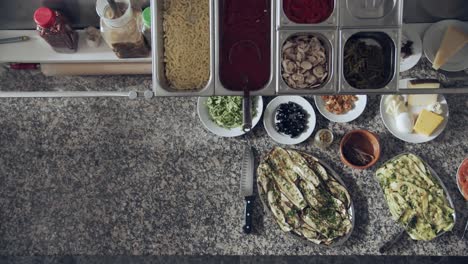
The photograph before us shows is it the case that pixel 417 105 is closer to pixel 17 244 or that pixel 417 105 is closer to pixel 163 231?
pixel 163 231

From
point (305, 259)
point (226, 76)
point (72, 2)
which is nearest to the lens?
point (226, 76)

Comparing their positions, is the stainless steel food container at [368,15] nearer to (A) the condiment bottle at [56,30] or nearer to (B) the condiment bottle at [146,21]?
(B) the condiment bottle at [146,21]

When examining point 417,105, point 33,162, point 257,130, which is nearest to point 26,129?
point 33,162

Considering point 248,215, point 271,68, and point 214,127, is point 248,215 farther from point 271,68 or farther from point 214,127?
point 271,68

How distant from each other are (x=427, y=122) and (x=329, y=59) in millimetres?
381

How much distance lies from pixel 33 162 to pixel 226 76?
60 centimetres

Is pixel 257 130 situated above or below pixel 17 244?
above

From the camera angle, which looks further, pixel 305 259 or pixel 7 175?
pixel 305 259

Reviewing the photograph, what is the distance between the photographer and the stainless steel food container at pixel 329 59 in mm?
948

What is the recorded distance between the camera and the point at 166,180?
124 centimetres

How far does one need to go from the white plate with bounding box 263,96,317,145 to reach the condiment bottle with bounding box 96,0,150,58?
34 centimetres

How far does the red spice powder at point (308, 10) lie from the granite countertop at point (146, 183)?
0.34 meters

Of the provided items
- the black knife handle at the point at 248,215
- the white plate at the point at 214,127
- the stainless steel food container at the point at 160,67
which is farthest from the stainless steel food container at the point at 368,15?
the black knife handle at the point at 248,215

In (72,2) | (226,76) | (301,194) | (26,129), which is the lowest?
(301,194)
